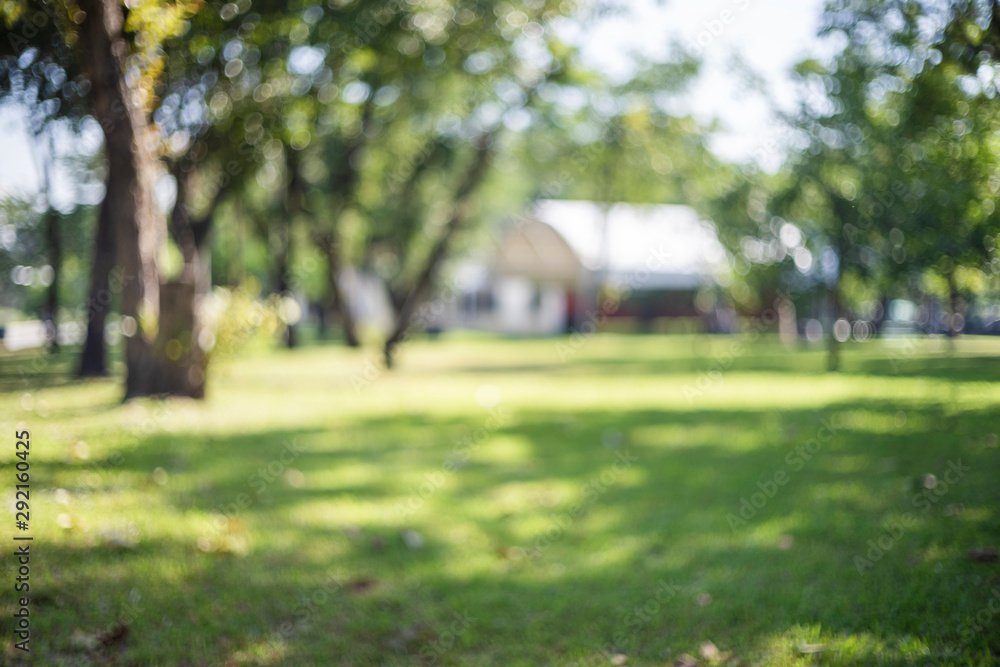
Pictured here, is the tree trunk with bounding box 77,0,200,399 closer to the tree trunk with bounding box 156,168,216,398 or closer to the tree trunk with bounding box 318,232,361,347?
the tree trunk with bounding box 156,168,216,398

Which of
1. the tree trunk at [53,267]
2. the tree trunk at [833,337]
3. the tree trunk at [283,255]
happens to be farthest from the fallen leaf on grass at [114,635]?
the tree trunk at [283,255]

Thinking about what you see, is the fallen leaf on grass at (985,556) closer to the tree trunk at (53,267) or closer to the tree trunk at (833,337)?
the tree trunk at (53,267)

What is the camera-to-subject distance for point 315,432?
7.74m

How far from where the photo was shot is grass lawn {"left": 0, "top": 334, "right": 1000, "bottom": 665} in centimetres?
321

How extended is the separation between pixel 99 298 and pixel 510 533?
7.32 m

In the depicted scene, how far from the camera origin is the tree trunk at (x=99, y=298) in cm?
881

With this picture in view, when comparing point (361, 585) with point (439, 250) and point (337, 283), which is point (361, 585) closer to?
point (439, 250)

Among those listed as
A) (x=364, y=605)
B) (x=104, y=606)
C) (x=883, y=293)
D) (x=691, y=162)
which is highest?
(x=691, y=162)

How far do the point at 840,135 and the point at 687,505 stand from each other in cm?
648

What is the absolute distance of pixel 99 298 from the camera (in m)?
9.08

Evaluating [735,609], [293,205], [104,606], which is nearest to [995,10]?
[735,609]

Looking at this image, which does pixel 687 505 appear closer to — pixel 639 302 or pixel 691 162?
pixel 691 162

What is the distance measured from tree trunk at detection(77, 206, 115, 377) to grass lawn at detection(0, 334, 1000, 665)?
130cm

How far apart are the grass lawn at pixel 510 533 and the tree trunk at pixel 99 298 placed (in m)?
1.30
